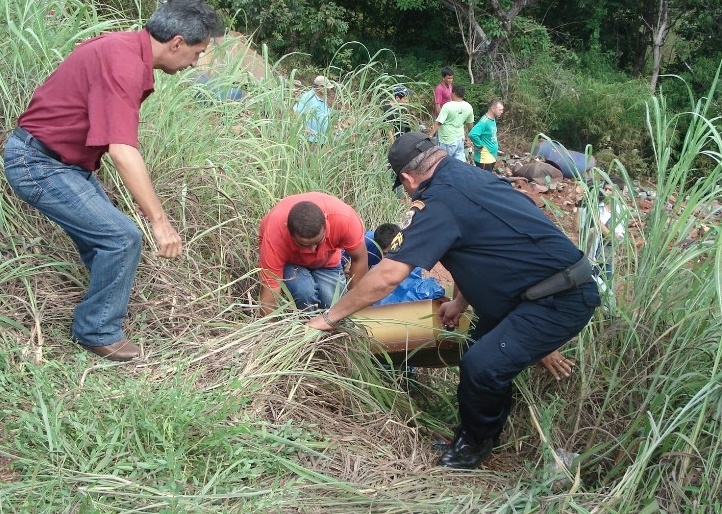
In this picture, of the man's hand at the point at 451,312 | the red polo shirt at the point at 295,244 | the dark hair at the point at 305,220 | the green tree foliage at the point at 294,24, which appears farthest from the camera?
the green tree foliage at the point at 294,24

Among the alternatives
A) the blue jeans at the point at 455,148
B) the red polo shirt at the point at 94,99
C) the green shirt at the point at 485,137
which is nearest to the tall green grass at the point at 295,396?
the red polo shirt at the point at 94,99

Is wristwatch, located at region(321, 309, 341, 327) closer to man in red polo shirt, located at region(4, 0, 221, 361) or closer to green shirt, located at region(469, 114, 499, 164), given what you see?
man in red polo shirt, located at region(4, 0, 221, 361)

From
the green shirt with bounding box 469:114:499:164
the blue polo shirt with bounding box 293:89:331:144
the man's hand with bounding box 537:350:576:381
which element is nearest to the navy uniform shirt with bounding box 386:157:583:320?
the man's hand with bounding box 537:350:576:381

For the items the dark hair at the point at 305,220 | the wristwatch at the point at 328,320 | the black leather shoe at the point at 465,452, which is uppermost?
the dark hair at the point at 305,220

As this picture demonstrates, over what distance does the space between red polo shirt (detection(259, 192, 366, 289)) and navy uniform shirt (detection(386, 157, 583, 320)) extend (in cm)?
98

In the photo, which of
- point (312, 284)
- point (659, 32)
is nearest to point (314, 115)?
point (312, 284)

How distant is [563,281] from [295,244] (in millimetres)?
1518

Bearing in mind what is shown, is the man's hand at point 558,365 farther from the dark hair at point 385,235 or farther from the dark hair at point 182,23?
the dark hair at point 182,23

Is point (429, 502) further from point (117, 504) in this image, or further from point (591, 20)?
point (591, 20)

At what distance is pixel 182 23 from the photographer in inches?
126

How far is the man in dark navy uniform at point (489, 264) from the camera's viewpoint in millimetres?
3182

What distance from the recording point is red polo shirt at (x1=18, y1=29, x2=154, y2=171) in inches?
119

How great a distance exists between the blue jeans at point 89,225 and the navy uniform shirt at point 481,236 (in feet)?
3.67

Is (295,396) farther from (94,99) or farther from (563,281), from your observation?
(94,99)
